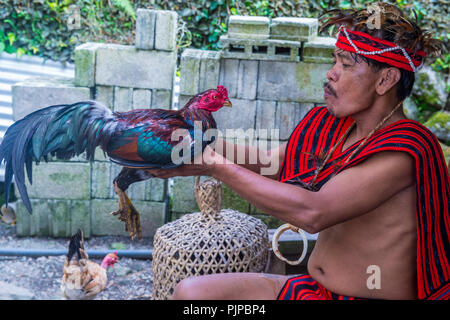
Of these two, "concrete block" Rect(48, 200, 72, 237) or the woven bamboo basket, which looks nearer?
the woven bamboo basket

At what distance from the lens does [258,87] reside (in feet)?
13.6

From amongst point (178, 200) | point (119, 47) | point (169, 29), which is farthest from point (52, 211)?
point (169, 29)

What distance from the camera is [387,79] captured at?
2.13 metres

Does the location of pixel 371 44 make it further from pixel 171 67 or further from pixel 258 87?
pixel 171 67

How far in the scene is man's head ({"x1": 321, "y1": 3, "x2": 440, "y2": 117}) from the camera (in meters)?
2.10

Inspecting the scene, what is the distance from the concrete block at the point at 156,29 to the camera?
13.4 feet

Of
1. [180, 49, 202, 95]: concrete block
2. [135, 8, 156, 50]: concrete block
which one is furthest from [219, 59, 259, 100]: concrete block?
[135, 8, 156, 50]: concrete block

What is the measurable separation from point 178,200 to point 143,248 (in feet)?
1.73

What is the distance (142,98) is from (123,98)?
0.15m

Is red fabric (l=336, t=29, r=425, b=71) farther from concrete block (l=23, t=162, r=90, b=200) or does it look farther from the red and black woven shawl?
concrete block (l=23, t=162, r=90, b=200)

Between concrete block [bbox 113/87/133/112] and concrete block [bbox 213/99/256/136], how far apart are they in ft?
2.28

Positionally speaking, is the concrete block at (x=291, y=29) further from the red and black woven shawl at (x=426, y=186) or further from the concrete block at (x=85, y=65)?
the red and black woven shawl at (x=426, y=186)

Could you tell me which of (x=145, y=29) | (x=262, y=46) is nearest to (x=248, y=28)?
(x=262, y=46)

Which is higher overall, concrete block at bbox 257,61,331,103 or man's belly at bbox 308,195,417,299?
concrete block at bbox 257,61,331,103
